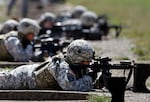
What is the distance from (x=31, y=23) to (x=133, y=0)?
41353 mm

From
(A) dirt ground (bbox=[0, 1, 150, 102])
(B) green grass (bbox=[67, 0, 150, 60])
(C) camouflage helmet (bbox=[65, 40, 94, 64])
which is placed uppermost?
(C) camouflage helmet (bbox=[65, 40, 94, 64])

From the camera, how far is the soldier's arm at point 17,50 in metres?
15.5

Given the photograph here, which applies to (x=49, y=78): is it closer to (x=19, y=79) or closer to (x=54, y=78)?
(x=54, y=78)

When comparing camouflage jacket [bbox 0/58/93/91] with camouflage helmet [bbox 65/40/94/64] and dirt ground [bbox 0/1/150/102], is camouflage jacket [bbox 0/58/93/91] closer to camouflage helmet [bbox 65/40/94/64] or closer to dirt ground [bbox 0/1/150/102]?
camouflage helmet [bbox 65/40/94/64]

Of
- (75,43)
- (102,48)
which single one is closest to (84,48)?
(75,43)

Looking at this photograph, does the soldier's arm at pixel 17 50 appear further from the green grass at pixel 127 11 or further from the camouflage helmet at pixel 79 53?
the green grass at pixel 127 11

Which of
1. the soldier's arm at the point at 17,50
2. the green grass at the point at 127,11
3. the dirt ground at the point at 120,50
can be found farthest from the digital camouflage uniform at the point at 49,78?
the green grass at the point at 127,11

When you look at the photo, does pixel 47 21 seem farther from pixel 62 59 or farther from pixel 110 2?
pixel 110 2

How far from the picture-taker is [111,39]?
27219 millimetres

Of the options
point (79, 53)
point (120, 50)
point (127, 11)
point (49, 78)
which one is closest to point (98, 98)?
point (79, 53)

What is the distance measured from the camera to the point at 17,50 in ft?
51.6

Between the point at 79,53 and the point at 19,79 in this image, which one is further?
the point at 19,79

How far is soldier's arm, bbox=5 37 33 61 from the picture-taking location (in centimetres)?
1552

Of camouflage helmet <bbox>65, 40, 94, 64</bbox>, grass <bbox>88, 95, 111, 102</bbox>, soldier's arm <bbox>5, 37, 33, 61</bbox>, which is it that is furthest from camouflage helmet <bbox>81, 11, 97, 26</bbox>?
grass <bbox>88, 95, 111, 102</bbox>
